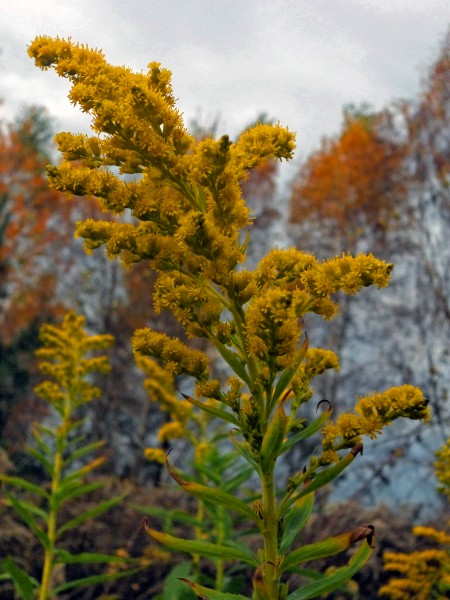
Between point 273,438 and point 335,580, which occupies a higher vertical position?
point 273,438

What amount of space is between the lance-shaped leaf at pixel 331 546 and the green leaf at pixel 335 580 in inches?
1.6

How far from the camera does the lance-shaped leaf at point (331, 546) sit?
1664mm

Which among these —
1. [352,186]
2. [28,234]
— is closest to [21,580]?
[352,186]

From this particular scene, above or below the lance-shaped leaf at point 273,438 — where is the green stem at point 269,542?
below

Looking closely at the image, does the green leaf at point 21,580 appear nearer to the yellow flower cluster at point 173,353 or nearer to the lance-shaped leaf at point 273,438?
the yellow flower cluster at point 173,353

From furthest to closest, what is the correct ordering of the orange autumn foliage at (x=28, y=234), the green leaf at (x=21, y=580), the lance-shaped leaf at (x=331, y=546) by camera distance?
1. the orange autumn foliage at (x=28, y=234)
2. the green leaf at (x=21, y=580)
3. the lance-shaped leaf at (x=331, y=546)

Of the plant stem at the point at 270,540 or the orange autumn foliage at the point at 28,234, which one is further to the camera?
the orange autumn foliage at the point at 28,234

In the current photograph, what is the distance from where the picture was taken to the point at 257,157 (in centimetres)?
197

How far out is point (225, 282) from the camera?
70.7 inches

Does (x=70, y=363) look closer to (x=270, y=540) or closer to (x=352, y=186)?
(x=270, y=540)

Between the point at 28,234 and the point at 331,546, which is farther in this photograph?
the point at 28,234

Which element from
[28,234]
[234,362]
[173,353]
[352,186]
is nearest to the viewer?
[234,362]

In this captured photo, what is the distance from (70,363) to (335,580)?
9.49ft

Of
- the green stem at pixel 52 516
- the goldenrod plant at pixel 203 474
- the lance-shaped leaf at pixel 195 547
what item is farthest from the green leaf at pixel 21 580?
the lance-shaped leaf at pixel 195 547
